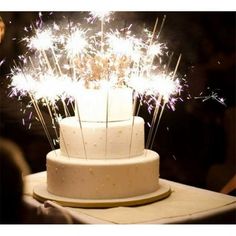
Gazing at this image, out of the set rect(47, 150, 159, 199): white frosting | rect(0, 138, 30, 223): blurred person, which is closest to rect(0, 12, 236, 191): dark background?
rect(0, 138, 30, 223): blurred person

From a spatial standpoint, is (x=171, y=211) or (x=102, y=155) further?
(x=102, y=155)

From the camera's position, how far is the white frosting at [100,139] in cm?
302

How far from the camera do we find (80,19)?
2.96 meters

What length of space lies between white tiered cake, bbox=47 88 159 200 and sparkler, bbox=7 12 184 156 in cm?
7

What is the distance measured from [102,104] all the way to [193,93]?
0.36 meters

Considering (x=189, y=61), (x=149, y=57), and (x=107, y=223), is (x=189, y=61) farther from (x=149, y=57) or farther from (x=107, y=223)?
(x=107, y=223)

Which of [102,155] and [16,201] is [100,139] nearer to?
[102,155]

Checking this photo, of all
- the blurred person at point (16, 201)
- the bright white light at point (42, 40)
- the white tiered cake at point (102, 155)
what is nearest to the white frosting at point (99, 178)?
Answer: the white tiered cake at point (102, 155)

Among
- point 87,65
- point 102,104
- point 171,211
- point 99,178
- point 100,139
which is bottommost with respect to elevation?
point 171,211

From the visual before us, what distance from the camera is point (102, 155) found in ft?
9.95

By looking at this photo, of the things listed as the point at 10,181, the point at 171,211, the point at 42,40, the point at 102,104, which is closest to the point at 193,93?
the point at 102,104

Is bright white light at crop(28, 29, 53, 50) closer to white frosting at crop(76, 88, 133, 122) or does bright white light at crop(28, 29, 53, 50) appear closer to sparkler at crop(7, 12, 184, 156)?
sparkler at crop(7, 12, 184, 156)

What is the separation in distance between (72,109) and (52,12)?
48 cm
